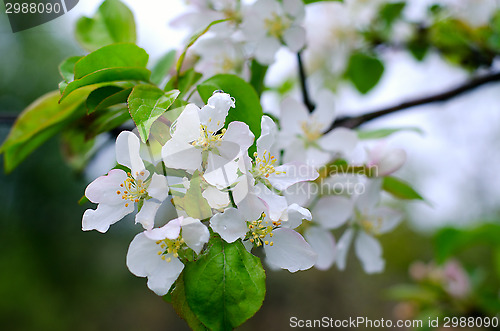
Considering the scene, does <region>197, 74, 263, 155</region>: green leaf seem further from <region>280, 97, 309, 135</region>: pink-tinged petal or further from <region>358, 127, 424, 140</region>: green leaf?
<region>358, 127, 424, 140</region>: green leaf

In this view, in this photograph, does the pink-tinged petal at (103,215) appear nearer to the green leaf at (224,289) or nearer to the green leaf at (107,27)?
the green leaf at (224,289)

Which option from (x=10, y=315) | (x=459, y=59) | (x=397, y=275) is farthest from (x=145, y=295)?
(x=459, y=59)

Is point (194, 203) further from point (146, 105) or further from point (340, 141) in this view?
point (340, 141)

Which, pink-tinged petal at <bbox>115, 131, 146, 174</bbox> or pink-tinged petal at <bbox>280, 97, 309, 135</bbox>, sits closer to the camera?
pink-tinged petal at <bbox>115, 131, 146, 174</bbox>

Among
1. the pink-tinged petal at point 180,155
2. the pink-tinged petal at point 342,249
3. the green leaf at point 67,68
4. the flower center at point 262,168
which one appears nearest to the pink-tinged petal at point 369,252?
the pink-tinged petal at point 342,249

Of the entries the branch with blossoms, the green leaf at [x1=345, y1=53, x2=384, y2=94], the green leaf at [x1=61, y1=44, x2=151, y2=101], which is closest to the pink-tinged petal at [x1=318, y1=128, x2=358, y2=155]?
the branch with blossoms
